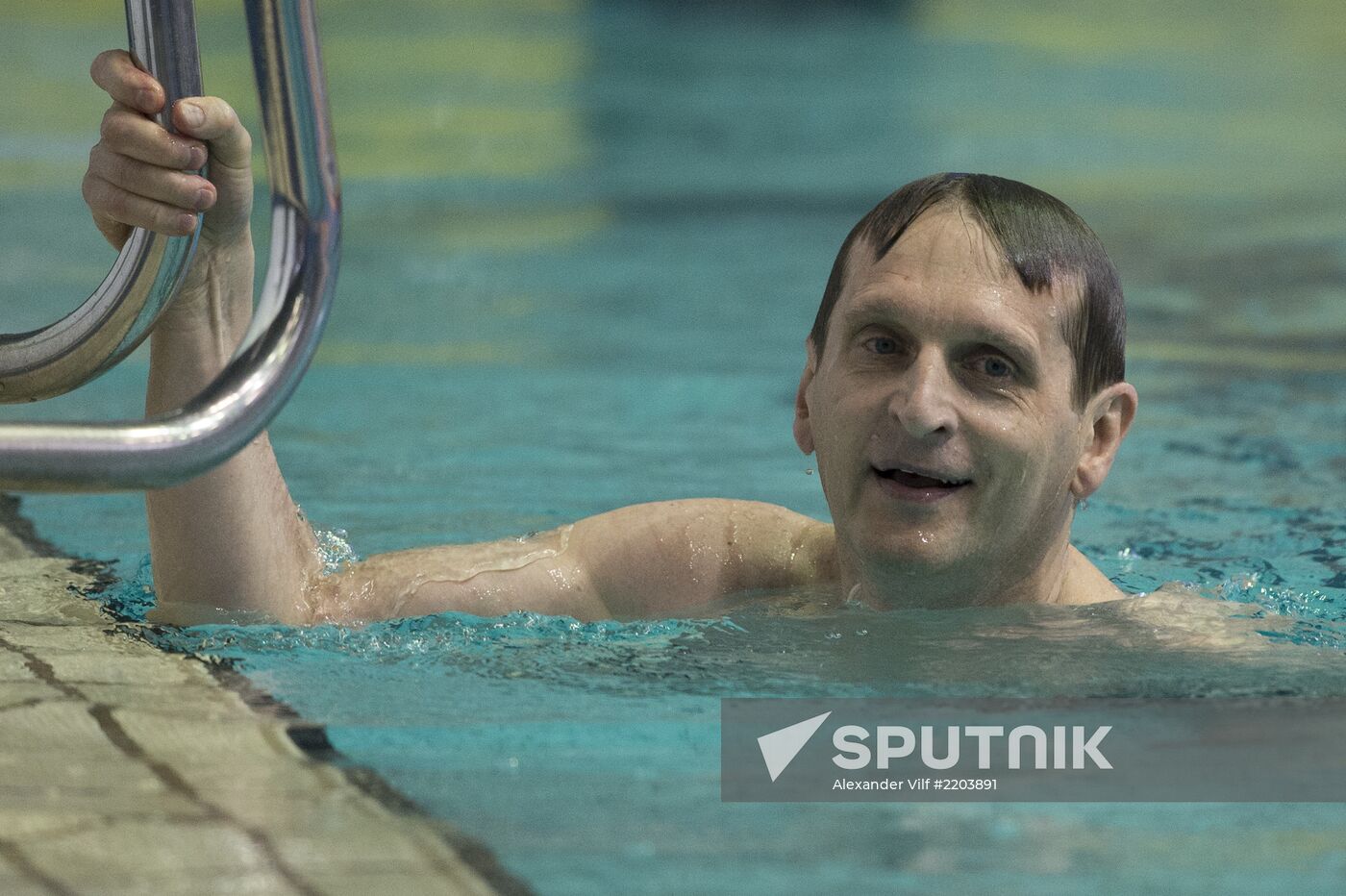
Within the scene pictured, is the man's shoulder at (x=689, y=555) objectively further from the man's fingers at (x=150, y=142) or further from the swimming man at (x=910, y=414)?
the man's fingers at (x=150, y=142)

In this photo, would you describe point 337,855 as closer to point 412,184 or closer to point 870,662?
point 870,662

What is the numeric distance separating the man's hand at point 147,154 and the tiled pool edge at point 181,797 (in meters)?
0.70

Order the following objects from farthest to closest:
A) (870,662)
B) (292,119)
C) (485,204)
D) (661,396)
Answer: (485,204) → (661,396) → (870,662) → (292,119)

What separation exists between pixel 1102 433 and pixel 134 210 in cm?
170

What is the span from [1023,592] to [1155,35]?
563 inches

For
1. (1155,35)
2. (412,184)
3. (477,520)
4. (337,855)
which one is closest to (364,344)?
(477,520)

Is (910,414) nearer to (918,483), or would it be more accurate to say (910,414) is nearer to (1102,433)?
(918,483)

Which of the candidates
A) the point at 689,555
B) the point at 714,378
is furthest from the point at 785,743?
the point at 714,378

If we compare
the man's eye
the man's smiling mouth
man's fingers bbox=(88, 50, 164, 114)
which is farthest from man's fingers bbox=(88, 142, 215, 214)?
the man's eye

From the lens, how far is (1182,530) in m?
4.52

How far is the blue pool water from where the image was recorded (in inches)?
85.5

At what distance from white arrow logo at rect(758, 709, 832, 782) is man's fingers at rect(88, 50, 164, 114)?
1.15 meters

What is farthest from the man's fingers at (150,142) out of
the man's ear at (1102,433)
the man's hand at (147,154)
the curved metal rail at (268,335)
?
the man's ear at (1102,433)

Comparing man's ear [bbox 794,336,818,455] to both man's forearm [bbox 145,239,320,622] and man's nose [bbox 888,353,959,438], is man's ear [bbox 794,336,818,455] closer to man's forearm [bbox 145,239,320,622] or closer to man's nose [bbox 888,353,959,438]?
man's nose [bbox 888,353,959,438]
